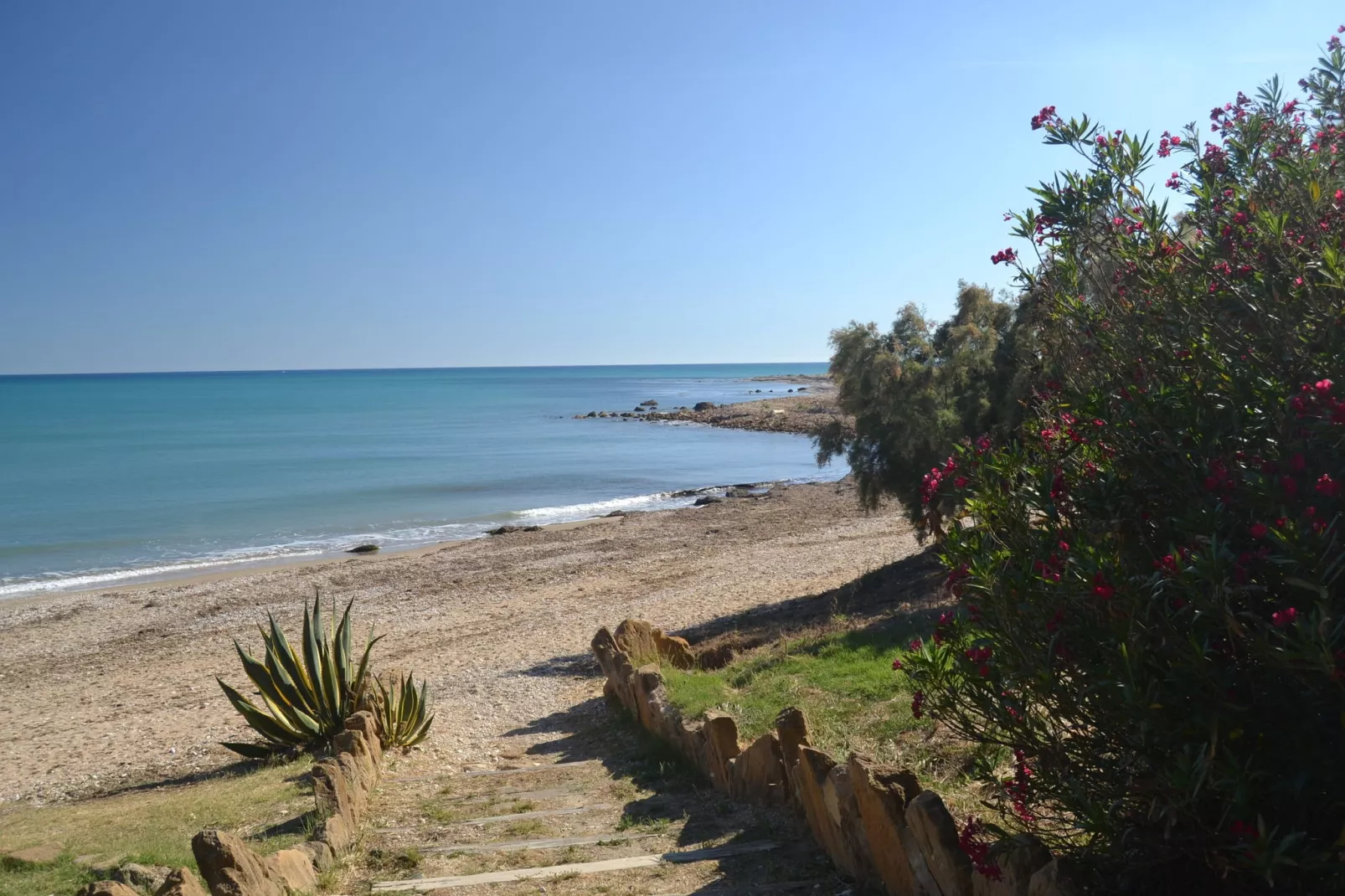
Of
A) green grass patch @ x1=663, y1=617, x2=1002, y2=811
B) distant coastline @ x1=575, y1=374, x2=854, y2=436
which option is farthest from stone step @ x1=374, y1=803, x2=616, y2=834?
distant coastline @ x1=575, y1=374, x2=854, y2=436

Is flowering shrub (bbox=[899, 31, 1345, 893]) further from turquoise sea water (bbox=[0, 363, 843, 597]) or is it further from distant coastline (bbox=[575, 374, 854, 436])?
distant coastline (bbox=[575, 374, 854, 436])

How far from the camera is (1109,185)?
371 centimetres

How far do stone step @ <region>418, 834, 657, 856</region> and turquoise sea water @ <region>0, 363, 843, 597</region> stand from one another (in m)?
24.1

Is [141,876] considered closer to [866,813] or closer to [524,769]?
[524,769]

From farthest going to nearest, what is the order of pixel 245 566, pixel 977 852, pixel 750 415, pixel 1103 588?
1. pixel 750 415
2. pixel 245 566
3. pixel 977 852
4. pixel 1103 588

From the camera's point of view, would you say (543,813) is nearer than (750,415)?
Yes

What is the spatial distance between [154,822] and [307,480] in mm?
40381

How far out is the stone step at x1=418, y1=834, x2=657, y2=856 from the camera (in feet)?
17.4

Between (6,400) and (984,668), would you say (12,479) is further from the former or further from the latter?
(6,400)

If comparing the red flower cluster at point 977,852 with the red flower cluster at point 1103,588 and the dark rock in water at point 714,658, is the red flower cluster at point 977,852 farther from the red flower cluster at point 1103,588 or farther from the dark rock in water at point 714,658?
the dark rock in water at point 714,658

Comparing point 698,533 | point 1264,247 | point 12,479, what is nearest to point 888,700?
point 1264,247

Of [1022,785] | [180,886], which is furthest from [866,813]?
[180,886]

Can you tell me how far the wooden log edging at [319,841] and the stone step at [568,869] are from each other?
0.42 meters

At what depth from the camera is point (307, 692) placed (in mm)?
9406
